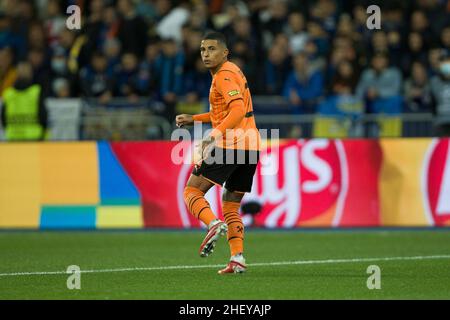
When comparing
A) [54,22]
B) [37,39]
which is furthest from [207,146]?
[54,22]

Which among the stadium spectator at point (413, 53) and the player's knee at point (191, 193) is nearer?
the player's knee at point (191, 193)

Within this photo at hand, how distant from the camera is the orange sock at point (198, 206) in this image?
10.4 meters

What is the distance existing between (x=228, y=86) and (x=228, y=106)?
19 centimetres

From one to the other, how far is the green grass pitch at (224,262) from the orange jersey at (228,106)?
51.0 inches

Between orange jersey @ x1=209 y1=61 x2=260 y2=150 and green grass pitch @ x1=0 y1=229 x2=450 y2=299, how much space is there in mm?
1295

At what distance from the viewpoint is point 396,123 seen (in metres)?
17.7

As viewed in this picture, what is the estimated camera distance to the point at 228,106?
10320 mm

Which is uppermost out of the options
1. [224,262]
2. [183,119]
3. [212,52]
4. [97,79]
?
[97,79]

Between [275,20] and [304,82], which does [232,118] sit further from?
[275,20]

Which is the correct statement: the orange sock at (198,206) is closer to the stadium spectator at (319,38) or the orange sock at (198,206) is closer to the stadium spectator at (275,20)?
the stadium spectator at (319,38)

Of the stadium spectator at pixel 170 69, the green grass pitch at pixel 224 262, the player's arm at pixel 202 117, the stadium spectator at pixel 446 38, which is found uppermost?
the stadium spectator at pixel 170 69

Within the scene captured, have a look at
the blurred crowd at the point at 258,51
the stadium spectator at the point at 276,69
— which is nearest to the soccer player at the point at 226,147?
the blurred crowd at the point at 258,51
